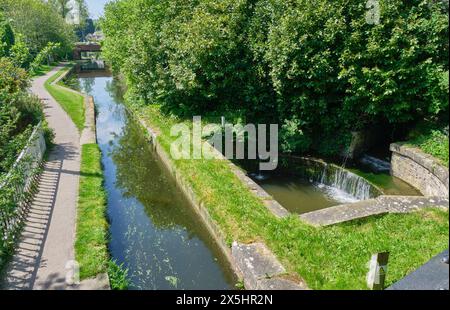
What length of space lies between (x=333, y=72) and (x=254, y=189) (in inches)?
174

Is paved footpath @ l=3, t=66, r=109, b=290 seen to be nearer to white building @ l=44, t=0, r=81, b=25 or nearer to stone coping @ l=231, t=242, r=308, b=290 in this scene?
stone coping @ l=231, t=242, r=308, b=290

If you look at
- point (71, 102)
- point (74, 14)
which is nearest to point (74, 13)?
point (74, 14)

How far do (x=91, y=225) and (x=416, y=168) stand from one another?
772 centimetres

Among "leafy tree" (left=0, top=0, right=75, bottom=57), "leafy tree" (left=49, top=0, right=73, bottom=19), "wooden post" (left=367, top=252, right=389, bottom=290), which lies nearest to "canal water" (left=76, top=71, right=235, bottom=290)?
"wooden post" (left=367, top=252, right=389, bottom=290)

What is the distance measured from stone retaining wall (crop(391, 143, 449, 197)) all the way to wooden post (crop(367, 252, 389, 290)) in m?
3.71

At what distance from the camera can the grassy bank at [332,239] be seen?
17.7 feet

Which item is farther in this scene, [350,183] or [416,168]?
[350,183]

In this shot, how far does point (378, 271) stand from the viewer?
15.3 ft

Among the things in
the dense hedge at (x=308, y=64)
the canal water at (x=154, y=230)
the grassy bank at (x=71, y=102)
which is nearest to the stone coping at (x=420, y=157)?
the dense hedge at (x=308, y=64)

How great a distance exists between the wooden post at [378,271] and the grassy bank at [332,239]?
294 mm

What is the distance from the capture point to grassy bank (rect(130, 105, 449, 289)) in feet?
17.7

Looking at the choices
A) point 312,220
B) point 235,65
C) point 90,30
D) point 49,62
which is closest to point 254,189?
point 312,220

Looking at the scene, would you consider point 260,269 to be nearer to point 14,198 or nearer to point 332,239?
point 332,239

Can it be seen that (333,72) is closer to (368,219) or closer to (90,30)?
(368,219)
